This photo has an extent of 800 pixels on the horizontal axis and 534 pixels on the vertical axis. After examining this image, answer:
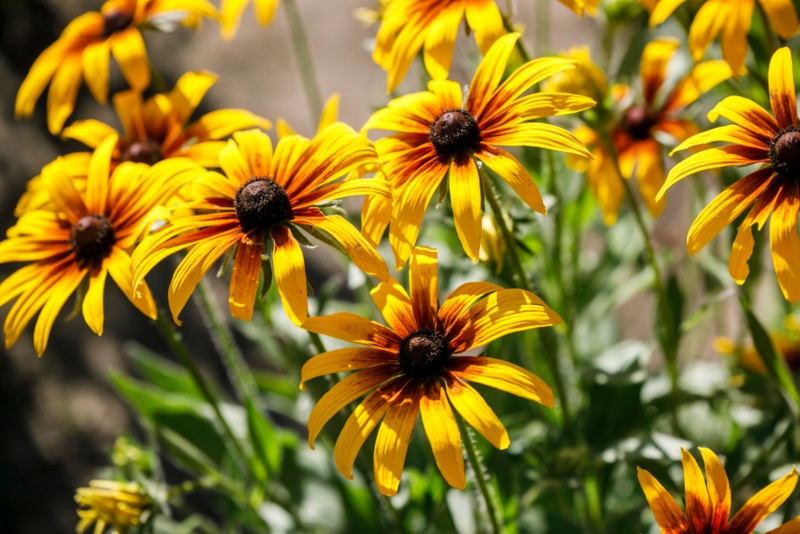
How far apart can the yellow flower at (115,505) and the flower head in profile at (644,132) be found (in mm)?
851

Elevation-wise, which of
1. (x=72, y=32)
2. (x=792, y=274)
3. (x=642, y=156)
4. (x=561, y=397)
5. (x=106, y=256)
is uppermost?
(x=72, y=32)

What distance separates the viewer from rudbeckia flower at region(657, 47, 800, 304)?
0.99m

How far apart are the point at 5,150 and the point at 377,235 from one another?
2.94 metres

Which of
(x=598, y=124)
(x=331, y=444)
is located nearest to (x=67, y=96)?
(x=331, y=444)

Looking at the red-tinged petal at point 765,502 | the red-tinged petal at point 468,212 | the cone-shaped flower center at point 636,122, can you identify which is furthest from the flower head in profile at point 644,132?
the red-tinged petal at point 765,502

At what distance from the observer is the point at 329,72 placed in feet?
11.6

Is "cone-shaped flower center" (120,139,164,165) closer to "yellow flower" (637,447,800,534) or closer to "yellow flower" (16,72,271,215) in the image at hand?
"yellow flower" (16,72,271,215)

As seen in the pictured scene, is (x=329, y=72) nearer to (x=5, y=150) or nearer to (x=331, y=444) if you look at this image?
(x=5, y=150)

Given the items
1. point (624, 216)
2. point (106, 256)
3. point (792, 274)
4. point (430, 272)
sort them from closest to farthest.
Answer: point (792, 274), point (430, 272), point (106, 256), point (624, 216)

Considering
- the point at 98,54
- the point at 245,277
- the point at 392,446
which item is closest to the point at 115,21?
the point at 98,54

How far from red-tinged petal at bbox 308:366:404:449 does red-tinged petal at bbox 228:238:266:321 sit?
0.42 feet

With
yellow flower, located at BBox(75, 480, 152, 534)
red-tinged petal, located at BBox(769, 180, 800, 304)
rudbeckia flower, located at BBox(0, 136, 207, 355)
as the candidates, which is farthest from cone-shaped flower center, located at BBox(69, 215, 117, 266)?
red-tinged petal, located at BBox(769, 180, 800, 304)

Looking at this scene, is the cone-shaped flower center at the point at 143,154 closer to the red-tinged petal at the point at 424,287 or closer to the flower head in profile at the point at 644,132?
the red-tinged petal at the point at 424,287

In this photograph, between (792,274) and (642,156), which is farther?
(642,156)
